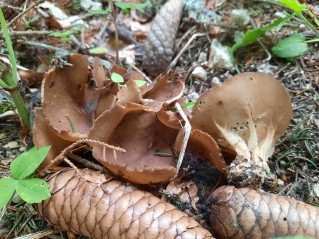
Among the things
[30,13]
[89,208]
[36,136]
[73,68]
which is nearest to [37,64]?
[30,13]

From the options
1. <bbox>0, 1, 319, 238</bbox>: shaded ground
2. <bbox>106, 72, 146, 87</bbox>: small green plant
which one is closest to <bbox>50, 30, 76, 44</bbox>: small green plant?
<bbox>0, 1, 319, 238</bbox>: shaded ground

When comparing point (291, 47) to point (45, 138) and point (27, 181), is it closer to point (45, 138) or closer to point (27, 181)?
point (45, 138)

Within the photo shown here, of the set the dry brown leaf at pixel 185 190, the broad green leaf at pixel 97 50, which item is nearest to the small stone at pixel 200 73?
the broad green leaf at pixel 97 50

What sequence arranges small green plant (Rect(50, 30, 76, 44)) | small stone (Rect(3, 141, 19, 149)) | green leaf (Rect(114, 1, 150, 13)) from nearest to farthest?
small stone (Rect(3, 141, 19, 149)) → small green plant (Rect(50, 30, 76, 44)) → green leaf (Rect(114, 1, 150, 13))

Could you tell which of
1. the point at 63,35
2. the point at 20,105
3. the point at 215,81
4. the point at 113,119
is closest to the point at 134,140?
the point at 113,119

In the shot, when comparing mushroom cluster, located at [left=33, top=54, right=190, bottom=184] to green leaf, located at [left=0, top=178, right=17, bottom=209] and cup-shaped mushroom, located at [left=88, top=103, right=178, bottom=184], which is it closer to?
cup-shaped mushroom, located at [left=88, top=103, right=178, bottom=184]

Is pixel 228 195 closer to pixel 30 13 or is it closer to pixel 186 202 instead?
pixel 186 202
